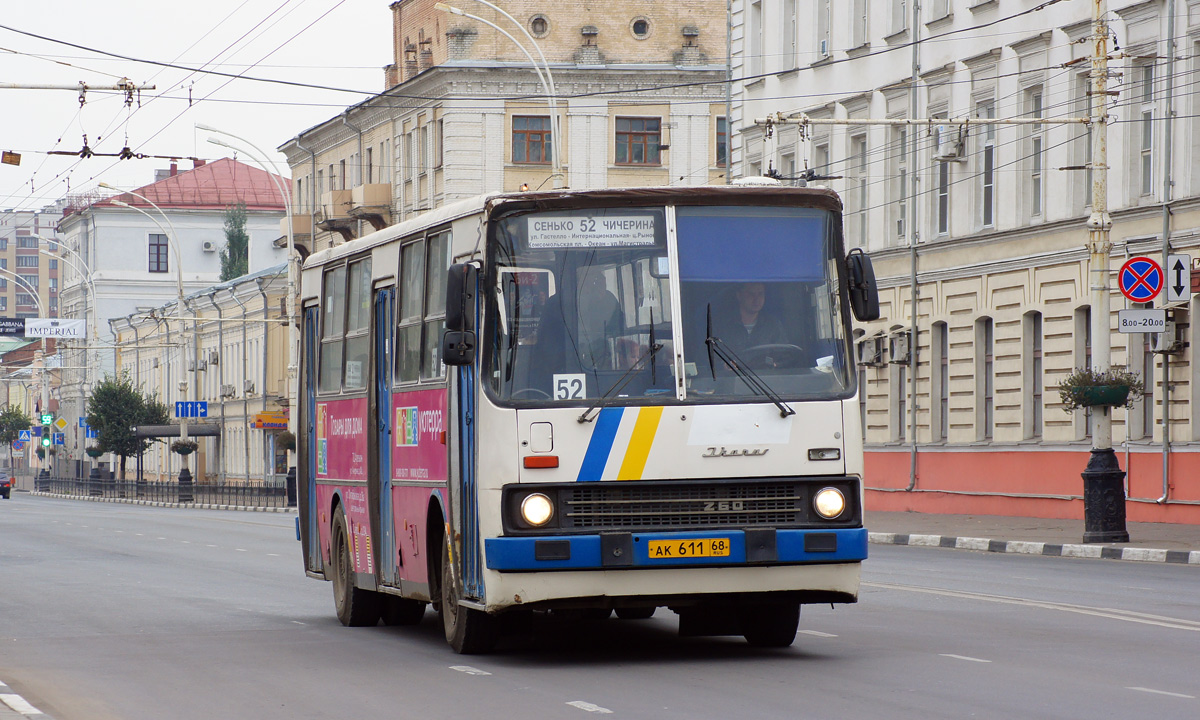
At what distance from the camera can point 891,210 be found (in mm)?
41500

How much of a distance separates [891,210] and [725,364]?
30065 millimetres

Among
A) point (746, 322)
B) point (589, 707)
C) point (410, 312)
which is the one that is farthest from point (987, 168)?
point (589, 707)

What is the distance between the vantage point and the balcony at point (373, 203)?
218 feet

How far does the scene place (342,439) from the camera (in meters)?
15.8

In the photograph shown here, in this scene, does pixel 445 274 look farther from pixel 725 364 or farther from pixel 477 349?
pixel 725 364

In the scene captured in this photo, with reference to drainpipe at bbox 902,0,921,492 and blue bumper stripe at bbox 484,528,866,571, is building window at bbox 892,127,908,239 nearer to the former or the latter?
drainpipe at bbox 902,0,921,492

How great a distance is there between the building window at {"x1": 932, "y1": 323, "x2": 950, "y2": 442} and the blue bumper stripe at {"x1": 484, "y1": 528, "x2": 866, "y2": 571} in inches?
1107

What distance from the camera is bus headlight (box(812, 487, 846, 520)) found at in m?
12.1

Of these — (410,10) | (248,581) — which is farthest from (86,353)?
(248,581)

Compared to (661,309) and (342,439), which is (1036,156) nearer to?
(342,439)

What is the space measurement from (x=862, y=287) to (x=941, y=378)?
92.2 ft

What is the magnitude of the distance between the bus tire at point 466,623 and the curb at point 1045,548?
1297 cm

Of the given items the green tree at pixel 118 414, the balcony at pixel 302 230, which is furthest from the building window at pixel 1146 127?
the green tree at pixel 118 414

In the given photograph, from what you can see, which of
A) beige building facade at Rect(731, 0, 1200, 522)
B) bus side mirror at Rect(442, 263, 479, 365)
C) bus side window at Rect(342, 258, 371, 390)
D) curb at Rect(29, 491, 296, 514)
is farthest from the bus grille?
curb at Rect(29, 491, 296, 514)
